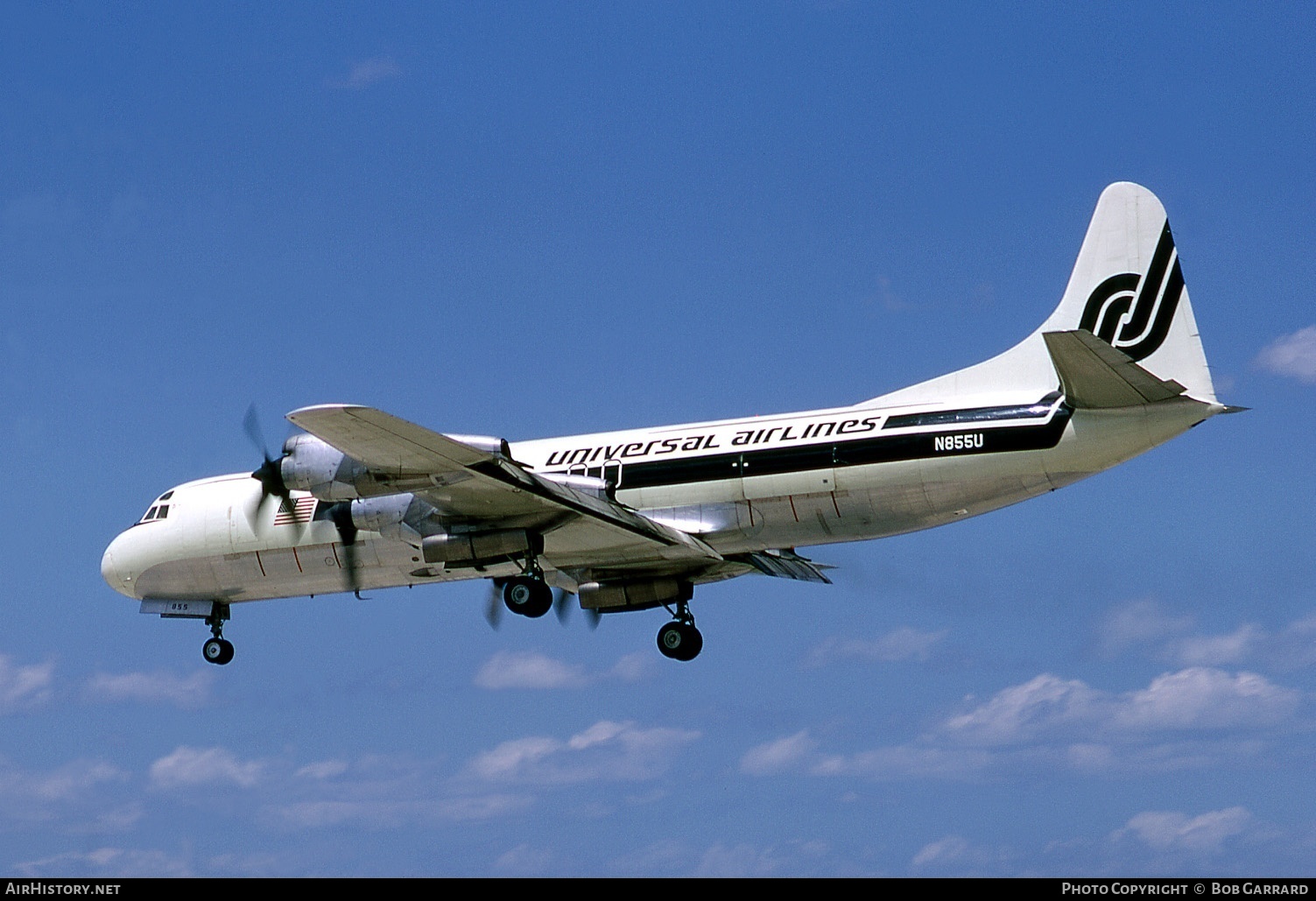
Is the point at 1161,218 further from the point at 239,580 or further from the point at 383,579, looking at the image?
the point at 239,580

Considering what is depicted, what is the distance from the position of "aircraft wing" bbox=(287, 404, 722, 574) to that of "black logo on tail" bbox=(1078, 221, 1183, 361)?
8.62 metres

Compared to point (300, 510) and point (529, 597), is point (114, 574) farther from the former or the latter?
point (529, 597)

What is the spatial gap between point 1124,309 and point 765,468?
24.4 feet

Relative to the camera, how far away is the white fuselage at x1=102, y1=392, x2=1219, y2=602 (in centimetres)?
2800

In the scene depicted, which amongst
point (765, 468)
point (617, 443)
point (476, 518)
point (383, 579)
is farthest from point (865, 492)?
point (383, 579)

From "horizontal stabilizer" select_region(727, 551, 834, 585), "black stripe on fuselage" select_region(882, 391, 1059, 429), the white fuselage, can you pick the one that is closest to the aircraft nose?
the white fuselage

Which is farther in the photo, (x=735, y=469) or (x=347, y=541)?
(x=347, y=541)

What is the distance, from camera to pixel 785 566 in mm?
34750

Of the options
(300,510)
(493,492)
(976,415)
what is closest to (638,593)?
(493,492)

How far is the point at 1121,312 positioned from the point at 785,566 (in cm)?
928

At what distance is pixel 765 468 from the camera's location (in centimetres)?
2958

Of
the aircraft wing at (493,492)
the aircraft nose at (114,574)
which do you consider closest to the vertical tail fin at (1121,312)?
the aircraft wing at (493,492)
